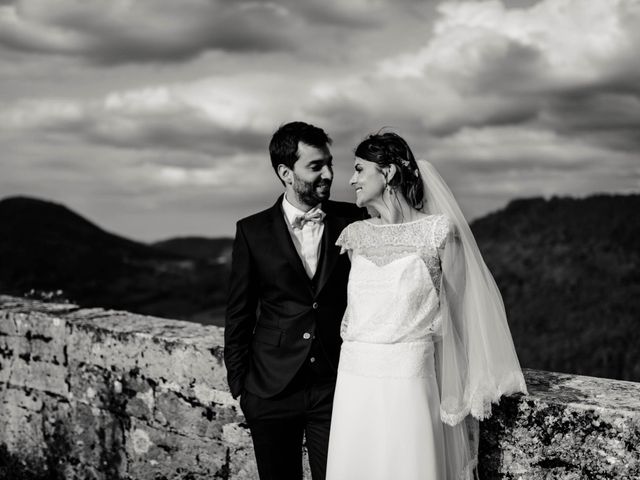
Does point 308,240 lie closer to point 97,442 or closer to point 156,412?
point 156,412

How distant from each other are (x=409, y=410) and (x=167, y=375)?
196cm

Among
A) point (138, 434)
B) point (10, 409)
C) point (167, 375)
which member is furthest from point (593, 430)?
point (10, 409)

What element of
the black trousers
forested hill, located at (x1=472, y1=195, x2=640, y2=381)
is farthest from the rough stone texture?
forested hill, located at (x1=472, y1=195, x2=640, y2=381)

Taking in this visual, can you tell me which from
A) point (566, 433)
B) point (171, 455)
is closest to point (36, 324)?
point (171, 455)

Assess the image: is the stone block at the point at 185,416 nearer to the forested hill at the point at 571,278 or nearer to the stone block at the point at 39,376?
the stone block at the point at 39,376

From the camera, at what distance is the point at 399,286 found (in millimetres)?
2598

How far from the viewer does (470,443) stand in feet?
9.17

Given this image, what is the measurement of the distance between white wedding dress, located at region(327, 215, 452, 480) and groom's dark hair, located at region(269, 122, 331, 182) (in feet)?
2.23

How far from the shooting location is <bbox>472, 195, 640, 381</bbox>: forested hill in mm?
24797

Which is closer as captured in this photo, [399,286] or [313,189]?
[399,286]

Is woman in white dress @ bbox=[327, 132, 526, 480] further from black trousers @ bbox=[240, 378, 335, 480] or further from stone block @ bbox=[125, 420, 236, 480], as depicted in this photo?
stone block @ bbox=[125, 420, 236, 480]

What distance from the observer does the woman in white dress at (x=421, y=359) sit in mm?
2543

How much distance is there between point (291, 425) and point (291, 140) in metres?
1.38

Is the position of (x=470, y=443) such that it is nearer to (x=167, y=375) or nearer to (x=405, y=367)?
(x=405, y=367)
